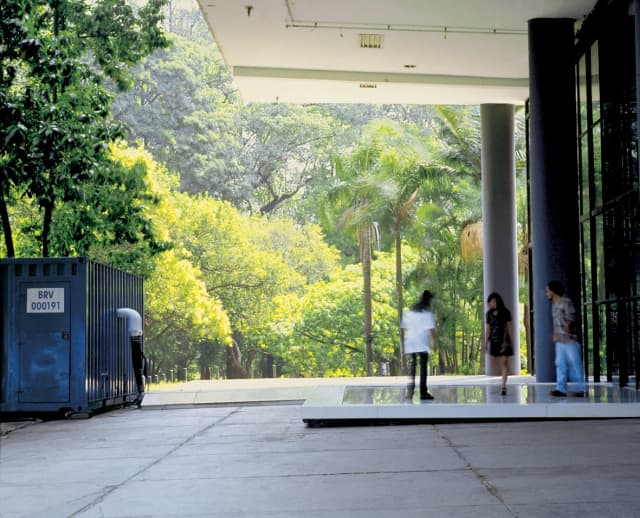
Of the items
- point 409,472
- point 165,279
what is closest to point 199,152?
point 165,279

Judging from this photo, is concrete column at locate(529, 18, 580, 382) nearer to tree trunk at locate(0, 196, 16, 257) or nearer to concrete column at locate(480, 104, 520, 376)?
concrete column at locate(480, 104, 520, 376)

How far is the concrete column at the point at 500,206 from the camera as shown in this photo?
86.1 ft

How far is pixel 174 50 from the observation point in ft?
188

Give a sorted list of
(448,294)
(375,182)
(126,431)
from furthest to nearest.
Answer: (448,294) < (375,182) < (126,431)

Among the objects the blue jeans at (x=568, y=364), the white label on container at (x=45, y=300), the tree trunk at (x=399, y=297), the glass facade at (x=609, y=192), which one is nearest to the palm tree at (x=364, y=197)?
the tree trunk at (x=399, y=297)

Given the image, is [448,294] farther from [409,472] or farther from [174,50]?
[409,472]

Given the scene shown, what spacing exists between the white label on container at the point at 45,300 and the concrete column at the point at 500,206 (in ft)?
42.5

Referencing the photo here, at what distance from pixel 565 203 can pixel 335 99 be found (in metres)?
9.06

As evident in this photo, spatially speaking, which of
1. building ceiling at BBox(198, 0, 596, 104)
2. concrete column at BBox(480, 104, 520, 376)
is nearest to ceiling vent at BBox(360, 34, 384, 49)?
building ceiling at BBox(198, 0, 596, 104)

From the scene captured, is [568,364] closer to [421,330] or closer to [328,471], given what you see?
[421,330]

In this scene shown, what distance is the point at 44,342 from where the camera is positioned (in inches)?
643

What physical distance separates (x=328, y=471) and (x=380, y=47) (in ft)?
44.3

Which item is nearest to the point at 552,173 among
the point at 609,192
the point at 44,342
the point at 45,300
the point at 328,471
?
the point at 609,192

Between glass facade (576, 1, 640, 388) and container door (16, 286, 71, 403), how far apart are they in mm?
8887
